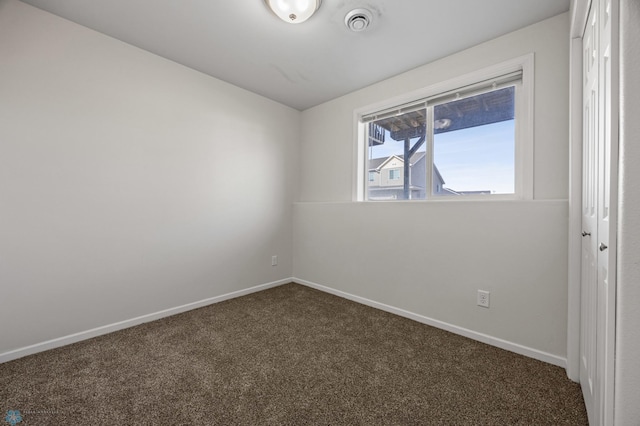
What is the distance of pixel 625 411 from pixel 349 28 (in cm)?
233

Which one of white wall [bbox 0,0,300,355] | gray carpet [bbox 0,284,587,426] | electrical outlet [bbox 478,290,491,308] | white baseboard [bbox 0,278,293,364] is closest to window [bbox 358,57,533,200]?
electrical outlet [bbox 478,290,491,308]

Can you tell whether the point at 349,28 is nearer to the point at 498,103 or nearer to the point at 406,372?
the point at 498,103

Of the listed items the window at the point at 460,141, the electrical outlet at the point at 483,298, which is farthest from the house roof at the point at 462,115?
the electrical outlet at the point at 483,298

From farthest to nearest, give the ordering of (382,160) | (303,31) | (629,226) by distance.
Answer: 1. (382,160)
2. (303,31)
3. (629,226)

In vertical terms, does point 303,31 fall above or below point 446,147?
above

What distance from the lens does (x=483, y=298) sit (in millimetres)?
2020

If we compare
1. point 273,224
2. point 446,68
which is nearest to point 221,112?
point 273,224

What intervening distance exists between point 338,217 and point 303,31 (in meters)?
1.78

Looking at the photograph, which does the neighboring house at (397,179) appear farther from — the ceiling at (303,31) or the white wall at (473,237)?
the ceiling at (303,31)

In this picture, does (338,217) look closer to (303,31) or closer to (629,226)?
(303,31)

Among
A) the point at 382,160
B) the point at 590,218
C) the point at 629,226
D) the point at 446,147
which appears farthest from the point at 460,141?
the point at 629,226

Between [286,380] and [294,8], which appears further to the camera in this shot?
[294,8]

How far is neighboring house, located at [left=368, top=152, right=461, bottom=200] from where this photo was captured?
8.11 feet

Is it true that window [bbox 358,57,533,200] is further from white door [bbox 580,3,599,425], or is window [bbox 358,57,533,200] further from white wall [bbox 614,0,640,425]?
white wall [bbox 614,0,640,425]
